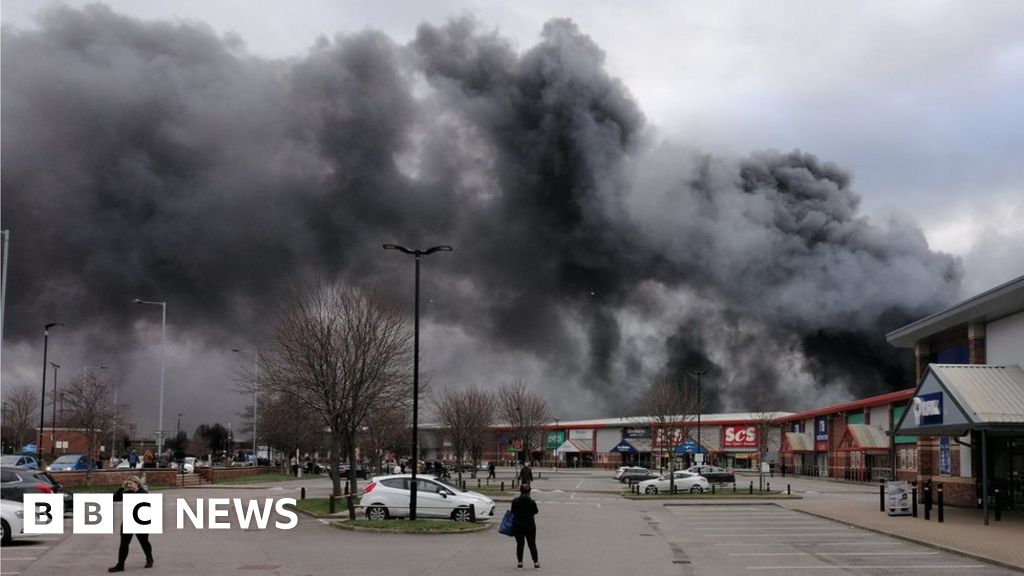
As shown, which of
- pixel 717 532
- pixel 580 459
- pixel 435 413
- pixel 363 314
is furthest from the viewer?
pixel 580 459

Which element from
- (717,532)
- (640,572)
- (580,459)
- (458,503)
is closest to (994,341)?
(717,532)

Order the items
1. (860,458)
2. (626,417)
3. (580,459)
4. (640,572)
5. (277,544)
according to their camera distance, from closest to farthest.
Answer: (640,572) → (277,544) → (860,458) → (626,417) → (580,459)

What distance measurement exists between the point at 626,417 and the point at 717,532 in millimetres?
89051

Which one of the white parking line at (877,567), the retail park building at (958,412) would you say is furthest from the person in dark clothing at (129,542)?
the retail park building at (958,412)

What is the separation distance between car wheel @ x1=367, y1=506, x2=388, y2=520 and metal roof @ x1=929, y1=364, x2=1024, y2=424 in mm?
17632

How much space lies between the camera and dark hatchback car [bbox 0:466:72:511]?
28.7 metres

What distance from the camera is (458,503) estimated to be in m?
30.3

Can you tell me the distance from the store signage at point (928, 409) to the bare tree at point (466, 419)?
28.1m

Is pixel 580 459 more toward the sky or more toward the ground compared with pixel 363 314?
more toward the ground

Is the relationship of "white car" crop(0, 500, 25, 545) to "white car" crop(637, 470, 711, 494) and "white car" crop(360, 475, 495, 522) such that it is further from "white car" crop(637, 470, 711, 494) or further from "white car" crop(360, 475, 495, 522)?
"white car" crop(637, 470, 711, 494)

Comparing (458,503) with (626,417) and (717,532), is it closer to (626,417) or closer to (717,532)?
(717,532)

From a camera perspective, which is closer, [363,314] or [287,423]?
[363,314]

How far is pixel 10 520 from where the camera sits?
71.9ft

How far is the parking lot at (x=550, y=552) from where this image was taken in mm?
19094
